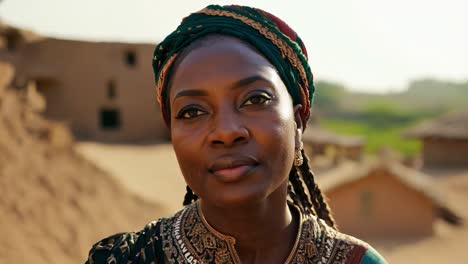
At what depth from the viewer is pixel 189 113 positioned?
4.97 feet

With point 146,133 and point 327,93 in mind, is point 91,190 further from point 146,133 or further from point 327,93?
point 327,93

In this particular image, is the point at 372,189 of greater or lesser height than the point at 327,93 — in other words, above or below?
below

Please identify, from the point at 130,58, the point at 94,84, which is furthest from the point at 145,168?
the point at 130,58

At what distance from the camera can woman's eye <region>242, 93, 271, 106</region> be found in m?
1.47

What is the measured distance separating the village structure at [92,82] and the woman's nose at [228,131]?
21.1 meters

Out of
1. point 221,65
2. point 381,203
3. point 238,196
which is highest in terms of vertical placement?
point 221,65

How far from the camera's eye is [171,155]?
20.4 metres

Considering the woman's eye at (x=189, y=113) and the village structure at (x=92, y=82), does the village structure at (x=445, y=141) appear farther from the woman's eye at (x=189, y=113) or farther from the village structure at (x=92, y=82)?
the woman's eye at (x=189, y=113)

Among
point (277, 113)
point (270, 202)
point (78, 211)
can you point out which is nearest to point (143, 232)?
point (270, 202)

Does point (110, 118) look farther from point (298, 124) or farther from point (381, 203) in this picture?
point (298, 124)

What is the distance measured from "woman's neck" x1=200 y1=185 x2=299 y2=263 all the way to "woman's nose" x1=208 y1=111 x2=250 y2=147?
0.25 metres

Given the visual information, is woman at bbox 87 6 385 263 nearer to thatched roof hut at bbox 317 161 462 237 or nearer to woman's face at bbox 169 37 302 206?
woman's face at bbox 169 37 302 206

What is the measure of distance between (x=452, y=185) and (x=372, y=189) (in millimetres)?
7888

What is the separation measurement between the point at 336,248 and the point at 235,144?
62 centimetres
